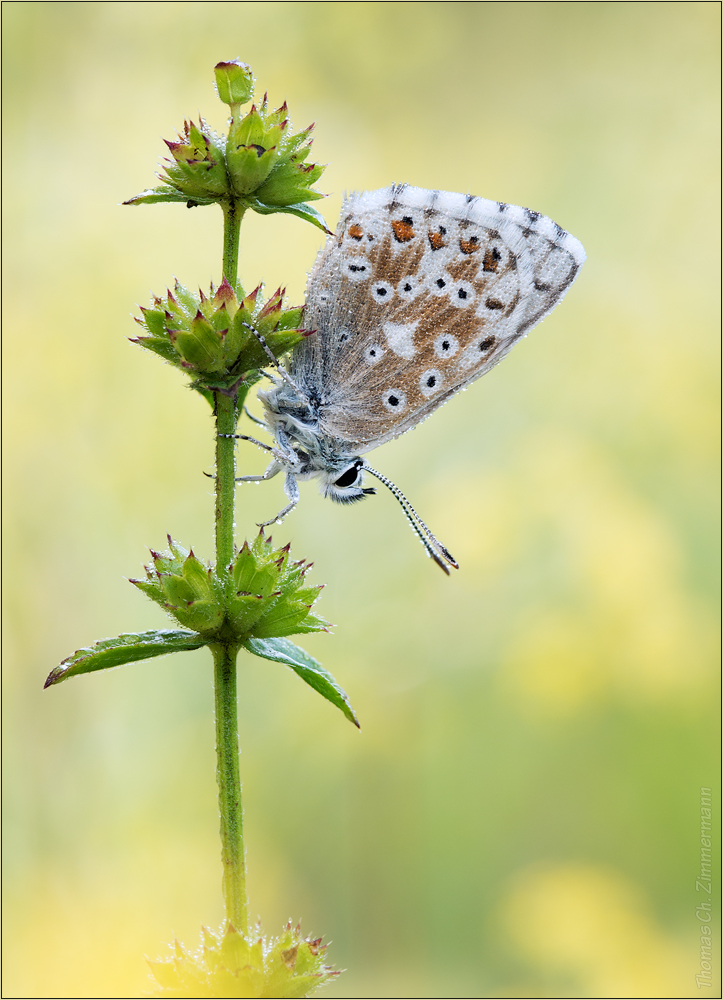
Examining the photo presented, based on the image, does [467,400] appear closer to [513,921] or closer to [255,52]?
[255,52]

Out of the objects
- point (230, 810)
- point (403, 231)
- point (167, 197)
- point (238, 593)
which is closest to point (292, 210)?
point (167, 197)

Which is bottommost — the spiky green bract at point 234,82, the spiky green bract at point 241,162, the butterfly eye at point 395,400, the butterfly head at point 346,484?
the butterfly head at point 346,484

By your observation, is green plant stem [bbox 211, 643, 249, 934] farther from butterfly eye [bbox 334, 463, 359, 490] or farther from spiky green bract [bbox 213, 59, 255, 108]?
spiky green bract [bbox 213, 59, 255, 108]

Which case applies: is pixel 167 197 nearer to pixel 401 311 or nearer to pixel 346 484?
pixel 401 311

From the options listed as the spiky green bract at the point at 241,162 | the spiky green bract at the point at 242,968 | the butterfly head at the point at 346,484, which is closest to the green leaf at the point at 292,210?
the spiky green bract at the point at 241,162

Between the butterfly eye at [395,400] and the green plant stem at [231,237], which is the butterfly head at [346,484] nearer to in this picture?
the butterfly eye at [395,400]

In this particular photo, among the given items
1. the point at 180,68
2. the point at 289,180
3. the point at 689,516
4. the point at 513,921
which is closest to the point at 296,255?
the point at 180,68
